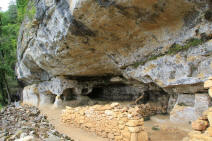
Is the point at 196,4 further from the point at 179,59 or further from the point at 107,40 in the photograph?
the point at 107,40

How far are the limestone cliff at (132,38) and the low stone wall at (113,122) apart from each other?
2061 mm

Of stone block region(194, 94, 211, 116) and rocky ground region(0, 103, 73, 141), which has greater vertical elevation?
stone block region(194, 94, 211, 116)

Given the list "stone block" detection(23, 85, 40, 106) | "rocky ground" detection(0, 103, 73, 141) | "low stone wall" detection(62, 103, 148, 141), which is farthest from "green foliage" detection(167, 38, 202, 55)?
"stone block" detection(23, 85, 40, 106)

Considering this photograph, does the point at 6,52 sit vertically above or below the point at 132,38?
above

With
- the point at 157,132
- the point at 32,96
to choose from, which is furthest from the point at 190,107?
the point at 32,96

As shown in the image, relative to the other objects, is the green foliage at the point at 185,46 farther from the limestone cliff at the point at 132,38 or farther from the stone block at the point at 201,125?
the stone block at the point at 201,125

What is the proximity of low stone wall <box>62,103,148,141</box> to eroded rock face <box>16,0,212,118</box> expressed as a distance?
2.08 m

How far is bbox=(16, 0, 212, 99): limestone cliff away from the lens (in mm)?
3873

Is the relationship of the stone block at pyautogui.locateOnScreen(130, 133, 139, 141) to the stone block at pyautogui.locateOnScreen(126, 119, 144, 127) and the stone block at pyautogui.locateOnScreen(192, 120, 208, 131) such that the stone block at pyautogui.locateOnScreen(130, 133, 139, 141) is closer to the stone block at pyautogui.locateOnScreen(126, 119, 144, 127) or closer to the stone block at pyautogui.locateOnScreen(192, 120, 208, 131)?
the stone block at pyautogui.locateOnScreen(126, 119, 144, 127)

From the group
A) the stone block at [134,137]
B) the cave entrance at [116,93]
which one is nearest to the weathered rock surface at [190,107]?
the stone block at [134,137]

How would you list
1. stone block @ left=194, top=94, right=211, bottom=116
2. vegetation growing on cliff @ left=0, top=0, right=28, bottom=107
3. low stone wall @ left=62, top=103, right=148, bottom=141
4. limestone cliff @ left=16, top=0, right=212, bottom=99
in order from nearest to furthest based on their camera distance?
low stone wall @ left=62, top=103, right=148, bottom=141, limestone cliff @ left=16, top=0, right=212, bottom=99, stone block @ left=194, top=94, right=211, bottom=116, vegetation growing on cliff @ left=0, top=0, right=28, bottom=107

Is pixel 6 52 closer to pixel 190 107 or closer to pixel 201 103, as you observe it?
pixel 190 107

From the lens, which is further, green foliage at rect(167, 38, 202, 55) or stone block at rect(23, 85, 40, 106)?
stone block at rect(23, 85, 40, 106)

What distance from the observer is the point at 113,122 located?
13.0 feet
